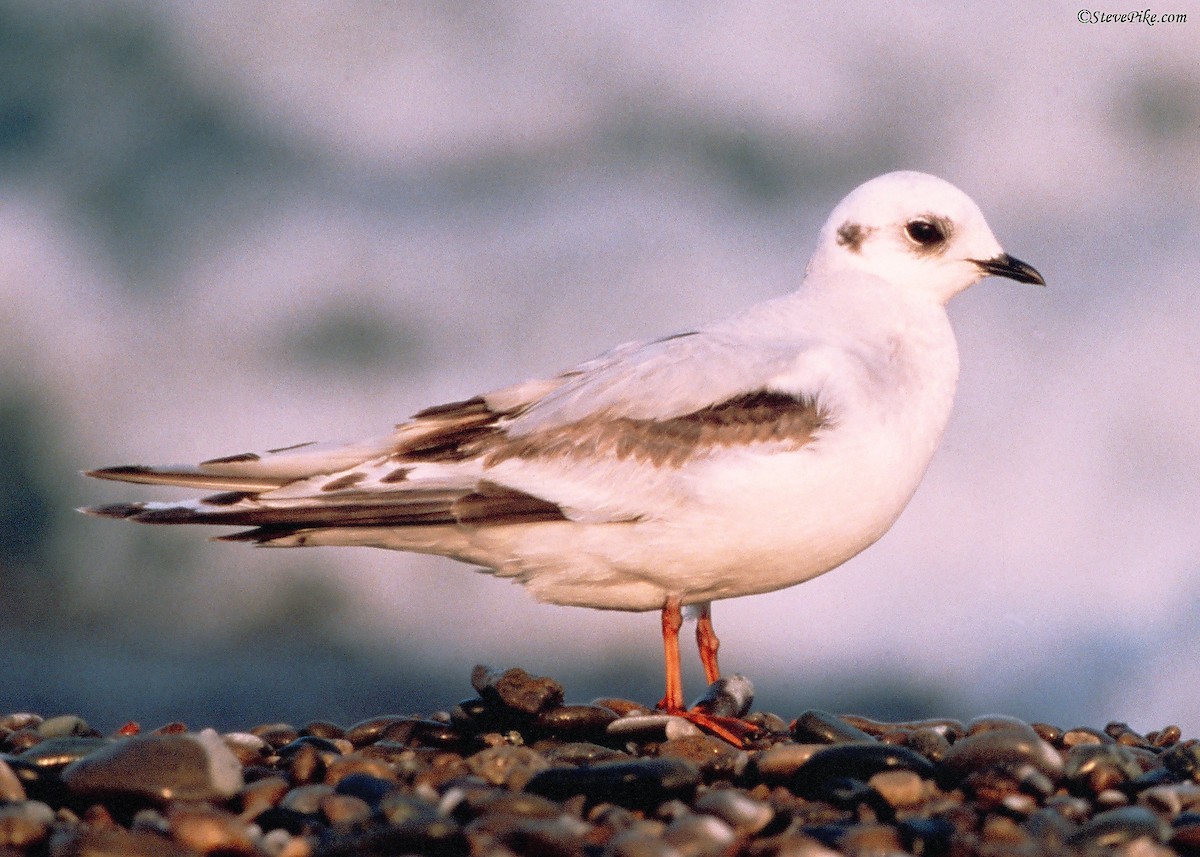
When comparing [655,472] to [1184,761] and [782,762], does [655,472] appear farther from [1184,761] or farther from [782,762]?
[1184,761]

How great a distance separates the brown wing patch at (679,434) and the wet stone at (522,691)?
33.2 inches

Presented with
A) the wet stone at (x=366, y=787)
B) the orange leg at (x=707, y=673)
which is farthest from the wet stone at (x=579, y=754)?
the wet stone at (x=366, y=787)

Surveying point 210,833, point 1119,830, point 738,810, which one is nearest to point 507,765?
point 738,810

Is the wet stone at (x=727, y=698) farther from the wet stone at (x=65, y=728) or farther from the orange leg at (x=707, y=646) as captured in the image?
the wet stone at (x=65, y=728)

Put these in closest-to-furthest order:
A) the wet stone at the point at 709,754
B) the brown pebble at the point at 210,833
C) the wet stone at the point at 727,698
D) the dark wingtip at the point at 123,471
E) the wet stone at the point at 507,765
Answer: the brown pebble at the point at 210,833 < the wet stone at the point at 507,765 < the wet stone at the point at 709,754 < the dark wingtip at the point at 123,471 < the wet stone at the point at 727,698

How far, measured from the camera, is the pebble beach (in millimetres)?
3838

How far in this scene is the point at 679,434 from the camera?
562 centimetres

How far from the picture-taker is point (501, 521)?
5.64m

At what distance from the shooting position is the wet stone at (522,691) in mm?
5402

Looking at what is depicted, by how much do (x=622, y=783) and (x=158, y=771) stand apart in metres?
1.38

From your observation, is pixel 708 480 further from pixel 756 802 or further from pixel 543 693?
pixel 756 802

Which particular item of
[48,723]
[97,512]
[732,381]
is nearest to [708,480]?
[732,381]

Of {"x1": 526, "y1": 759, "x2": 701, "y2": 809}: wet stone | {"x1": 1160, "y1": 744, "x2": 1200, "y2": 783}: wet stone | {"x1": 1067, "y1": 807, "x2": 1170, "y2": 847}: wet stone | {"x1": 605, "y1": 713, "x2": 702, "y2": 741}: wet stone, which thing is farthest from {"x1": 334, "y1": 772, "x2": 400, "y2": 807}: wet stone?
{"x1": 1160, "y1": 744, "x2": 1200, "y2": 783}: wet stone

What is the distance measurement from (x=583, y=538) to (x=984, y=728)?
1810 mm
